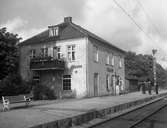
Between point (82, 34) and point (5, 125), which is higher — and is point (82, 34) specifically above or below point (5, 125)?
above

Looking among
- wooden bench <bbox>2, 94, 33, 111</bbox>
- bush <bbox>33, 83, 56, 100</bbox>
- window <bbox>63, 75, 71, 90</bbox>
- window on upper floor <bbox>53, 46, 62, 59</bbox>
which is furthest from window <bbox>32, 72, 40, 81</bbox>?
wooden bench <bbox>2, 94, 33, 111</bbox>

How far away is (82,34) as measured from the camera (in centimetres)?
2758

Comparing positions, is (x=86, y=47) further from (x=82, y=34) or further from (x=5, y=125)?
(x=5, y=125)

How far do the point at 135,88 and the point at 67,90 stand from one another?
23159 millimetres

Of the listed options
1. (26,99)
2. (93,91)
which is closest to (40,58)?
(93,91)

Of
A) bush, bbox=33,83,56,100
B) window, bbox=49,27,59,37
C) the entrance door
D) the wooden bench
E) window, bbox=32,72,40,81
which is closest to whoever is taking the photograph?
the wooden bench

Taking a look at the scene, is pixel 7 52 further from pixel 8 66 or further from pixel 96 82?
pixel 96 82

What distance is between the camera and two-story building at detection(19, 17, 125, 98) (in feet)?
89.9

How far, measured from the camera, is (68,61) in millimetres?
28328

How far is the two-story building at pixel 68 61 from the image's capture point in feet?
89.9

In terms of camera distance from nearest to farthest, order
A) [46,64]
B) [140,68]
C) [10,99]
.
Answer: [10,99], [46,64], [140,68]

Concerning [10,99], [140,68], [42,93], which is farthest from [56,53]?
[140,68]

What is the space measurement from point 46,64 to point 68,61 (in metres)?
2.46

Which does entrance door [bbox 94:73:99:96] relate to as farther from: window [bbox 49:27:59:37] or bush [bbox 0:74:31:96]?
bush [bbox 0:74:31:96]
